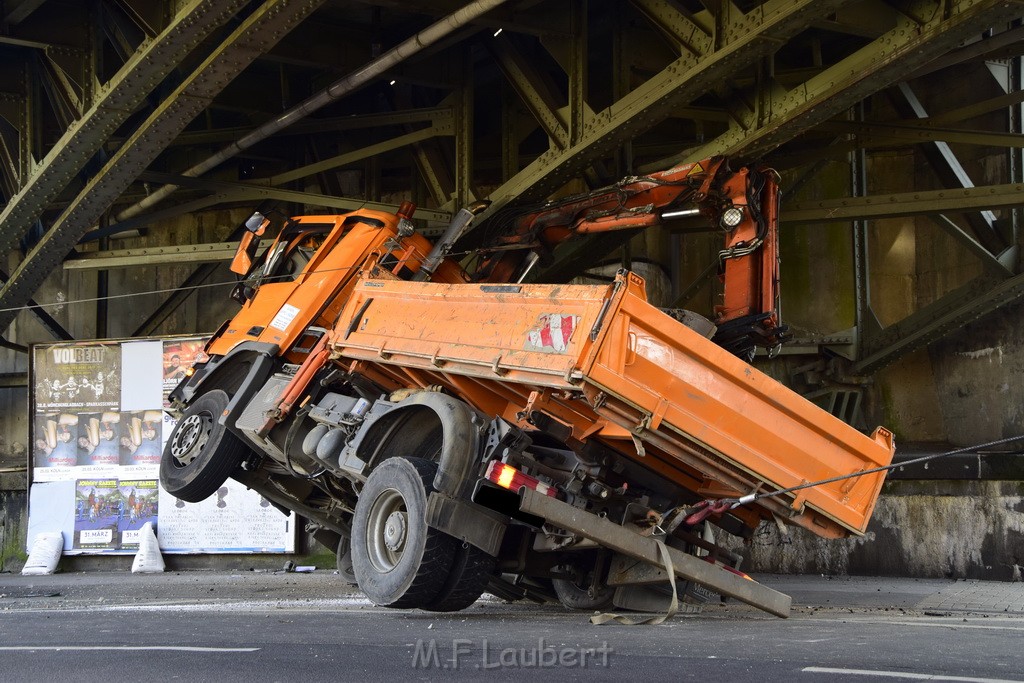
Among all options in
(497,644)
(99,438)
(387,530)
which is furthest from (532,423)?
(99,438)

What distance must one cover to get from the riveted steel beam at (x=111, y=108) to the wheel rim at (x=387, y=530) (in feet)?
15.6

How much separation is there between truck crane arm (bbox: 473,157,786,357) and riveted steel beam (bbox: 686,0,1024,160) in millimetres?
1030

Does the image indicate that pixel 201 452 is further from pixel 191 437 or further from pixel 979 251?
pixel 979 251

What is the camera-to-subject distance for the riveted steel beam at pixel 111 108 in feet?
33.1

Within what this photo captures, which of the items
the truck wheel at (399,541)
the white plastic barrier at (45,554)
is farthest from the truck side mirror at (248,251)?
the white plastic barrier at (45,554)

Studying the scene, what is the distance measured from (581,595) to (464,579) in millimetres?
1406

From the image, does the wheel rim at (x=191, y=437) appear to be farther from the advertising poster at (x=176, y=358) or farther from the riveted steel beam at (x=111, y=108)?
the advertising poster at (x=176, y=358)

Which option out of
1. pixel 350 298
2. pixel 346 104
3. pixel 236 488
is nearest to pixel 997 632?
pixel 350 298

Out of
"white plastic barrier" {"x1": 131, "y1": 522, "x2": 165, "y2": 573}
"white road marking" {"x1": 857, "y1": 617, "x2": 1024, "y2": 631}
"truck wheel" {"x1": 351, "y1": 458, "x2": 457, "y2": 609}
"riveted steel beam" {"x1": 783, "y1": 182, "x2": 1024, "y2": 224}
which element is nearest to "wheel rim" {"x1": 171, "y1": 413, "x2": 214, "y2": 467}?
"truck wheel" {"x1": 351, "y1": 458, "x2": 457, "y2": 609}

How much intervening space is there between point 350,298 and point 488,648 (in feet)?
12.9

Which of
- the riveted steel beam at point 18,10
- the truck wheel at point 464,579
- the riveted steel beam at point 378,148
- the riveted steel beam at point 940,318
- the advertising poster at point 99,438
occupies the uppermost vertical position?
the riveted steel beam at point 18,10

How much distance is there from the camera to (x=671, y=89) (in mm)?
9867

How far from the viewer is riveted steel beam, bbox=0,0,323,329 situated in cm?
989

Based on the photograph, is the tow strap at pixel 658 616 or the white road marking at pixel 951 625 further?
the white road marking at pixel 951 625
